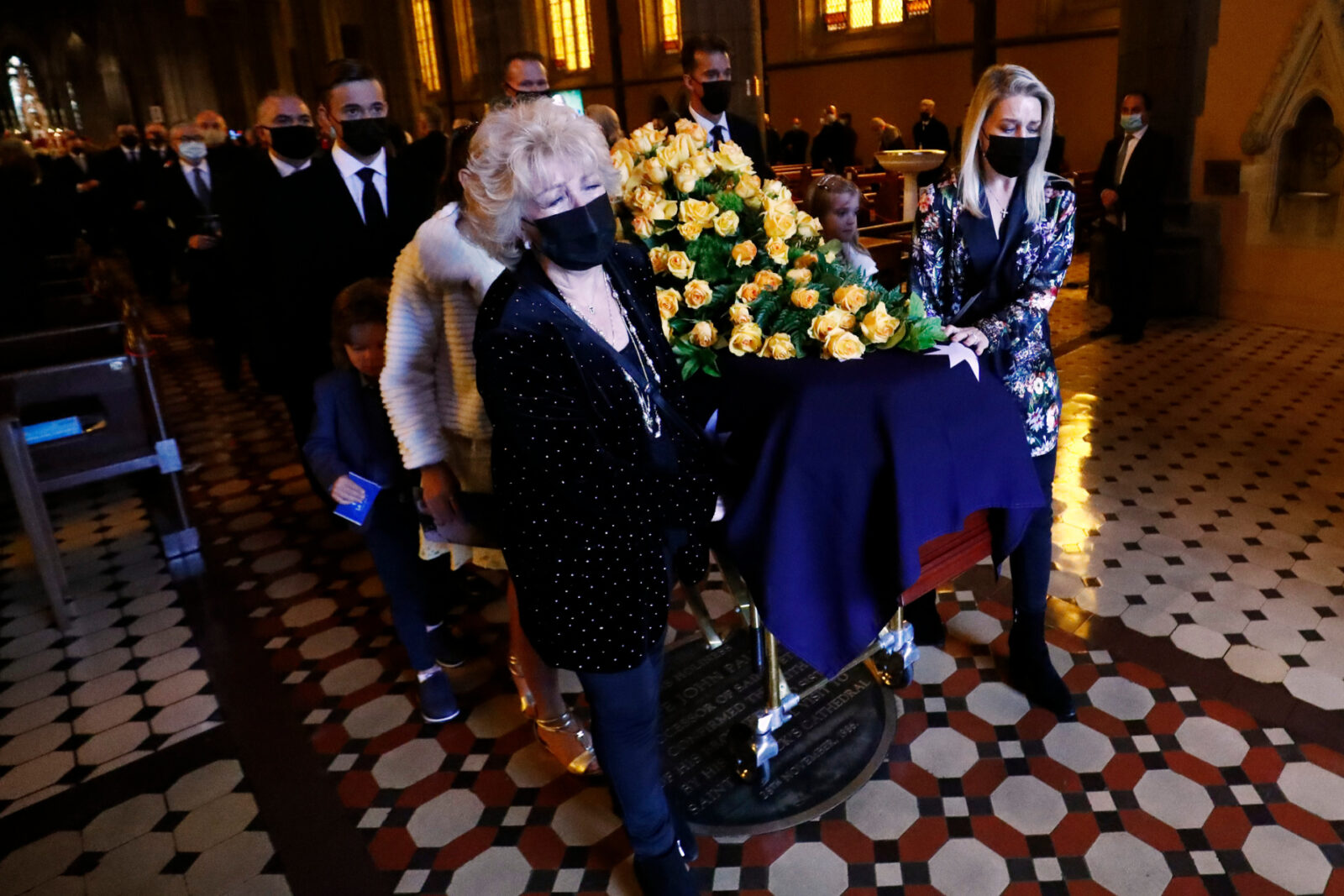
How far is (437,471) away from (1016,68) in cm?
186

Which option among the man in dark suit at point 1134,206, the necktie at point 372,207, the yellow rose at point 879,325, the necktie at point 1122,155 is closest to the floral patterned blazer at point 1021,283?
the yellow rose at point 879,325

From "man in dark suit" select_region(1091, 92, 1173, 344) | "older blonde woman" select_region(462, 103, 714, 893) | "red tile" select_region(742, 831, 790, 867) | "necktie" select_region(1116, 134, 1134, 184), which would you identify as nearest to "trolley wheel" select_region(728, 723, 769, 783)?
"red tile" select_region(742, 831, 790, 867)

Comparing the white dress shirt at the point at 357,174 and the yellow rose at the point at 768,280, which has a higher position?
the white dress shirt at the point at 357,174

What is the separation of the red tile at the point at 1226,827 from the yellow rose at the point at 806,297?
5.54 ft

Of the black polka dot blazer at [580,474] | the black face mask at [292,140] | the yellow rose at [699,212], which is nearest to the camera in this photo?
the black polka dot blazer at [580,474]

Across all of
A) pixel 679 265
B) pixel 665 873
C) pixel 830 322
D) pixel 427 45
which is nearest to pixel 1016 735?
pixel 665 873

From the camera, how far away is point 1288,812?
2410 mm

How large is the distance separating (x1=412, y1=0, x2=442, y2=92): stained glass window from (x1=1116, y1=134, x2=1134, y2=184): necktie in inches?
762

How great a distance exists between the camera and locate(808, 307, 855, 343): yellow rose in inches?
82.4

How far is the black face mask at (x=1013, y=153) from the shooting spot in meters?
2.45

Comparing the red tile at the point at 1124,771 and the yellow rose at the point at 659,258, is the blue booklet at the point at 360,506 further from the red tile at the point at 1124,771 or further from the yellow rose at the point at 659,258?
the red tile at the point at 1124,771

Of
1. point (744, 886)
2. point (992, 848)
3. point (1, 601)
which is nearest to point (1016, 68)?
point (992, 848)

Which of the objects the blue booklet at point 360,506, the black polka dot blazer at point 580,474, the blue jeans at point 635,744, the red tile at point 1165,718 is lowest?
the red tile at point 1165,718

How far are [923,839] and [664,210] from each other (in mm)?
1745
